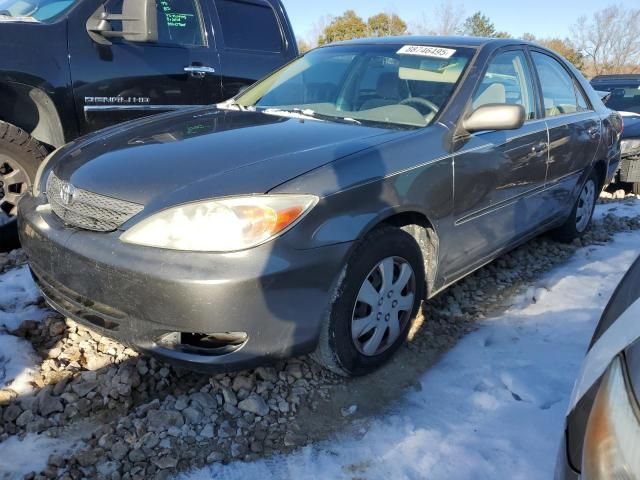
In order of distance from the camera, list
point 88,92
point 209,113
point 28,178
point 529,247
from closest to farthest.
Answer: point 209,113 < point 28,178 < point 88,92 < point 529,247

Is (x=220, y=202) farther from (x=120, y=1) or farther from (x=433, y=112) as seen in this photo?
(x=120, y=1)

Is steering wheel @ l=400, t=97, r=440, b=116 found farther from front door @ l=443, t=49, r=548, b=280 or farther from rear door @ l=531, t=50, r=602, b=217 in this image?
rear door @ l=531, t=50, r=602, b=217

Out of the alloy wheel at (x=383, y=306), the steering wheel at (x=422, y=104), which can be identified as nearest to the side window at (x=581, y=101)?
the steering wheel at (x=422, y=104)

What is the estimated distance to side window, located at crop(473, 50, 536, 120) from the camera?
3.14 m

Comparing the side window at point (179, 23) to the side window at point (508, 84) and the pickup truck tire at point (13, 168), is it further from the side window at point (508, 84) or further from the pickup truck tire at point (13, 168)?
the side window at point (508, 84)

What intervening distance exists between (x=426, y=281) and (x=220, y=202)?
125 cm

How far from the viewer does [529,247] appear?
14.7 feet

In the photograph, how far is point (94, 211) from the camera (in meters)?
2.20

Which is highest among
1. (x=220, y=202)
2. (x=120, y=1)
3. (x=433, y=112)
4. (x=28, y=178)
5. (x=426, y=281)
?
(x=120, y=1)

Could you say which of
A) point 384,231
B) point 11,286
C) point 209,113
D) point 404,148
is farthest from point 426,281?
point 11,286

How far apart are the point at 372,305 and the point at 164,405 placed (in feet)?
3.24

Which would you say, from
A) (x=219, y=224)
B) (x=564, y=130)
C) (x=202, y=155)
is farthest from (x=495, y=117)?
(x=219, y=224)

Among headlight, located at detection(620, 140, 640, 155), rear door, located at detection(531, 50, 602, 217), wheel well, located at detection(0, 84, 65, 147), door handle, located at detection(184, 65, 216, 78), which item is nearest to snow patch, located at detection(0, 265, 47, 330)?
wheel well, located at detection(0, 84, 65, 147)

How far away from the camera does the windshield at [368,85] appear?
2959 millimetres
